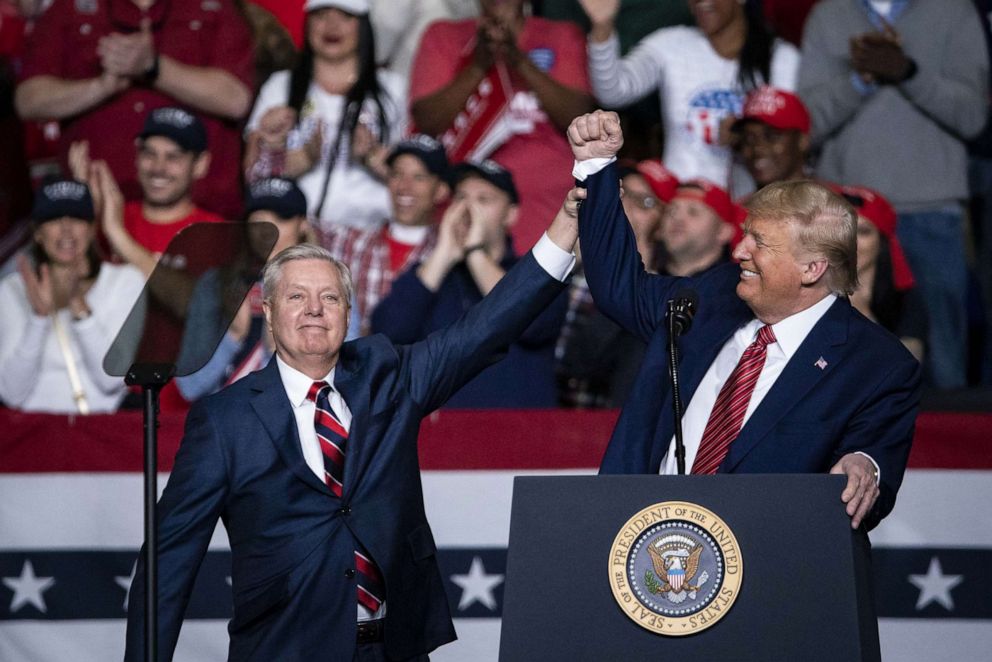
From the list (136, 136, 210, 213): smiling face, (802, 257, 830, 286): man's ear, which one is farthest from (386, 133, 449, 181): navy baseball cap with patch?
(802, 257, 830, 286): man's ear

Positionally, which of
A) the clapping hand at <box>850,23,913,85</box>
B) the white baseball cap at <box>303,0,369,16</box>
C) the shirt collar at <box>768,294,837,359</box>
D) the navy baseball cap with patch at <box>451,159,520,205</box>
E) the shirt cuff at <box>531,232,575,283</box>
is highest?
the white baseball cap at <box>303,0,369,16</box>

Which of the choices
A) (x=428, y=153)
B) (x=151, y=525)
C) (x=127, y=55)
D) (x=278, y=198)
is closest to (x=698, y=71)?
(x=428, y=153)

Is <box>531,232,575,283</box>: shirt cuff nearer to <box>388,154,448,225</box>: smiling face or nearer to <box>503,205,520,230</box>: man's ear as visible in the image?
<box>503,205,520,230</box>: man's ear

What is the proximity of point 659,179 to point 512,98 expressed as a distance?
0.76 meters

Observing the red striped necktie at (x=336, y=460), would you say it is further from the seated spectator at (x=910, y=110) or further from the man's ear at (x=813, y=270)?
the seated spectator at (x=910, y=110)

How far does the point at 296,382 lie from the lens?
10.1ft

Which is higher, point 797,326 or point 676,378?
point 797,326

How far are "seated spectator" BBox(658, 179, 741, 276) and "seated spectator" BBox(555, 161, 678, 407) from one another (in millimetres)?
97

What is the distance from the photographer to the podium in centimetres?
239

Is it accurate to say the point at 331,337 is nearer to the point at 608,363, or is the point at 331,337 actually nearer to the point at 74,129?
the point at 608,363

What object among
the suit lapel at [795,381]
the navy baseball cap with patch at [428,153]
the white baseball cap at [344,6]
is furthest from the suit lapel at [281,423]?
the white baseball cap at [344,6]

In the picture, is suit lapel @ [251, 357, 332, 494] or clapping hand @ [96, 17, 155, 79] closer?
suit lapel @ [251, 357, 332, 494]

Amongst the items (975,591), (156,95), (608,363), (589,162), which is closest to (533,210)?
(608,363)

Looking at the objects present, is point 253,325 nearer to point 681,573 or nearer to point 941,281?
point 941,281
